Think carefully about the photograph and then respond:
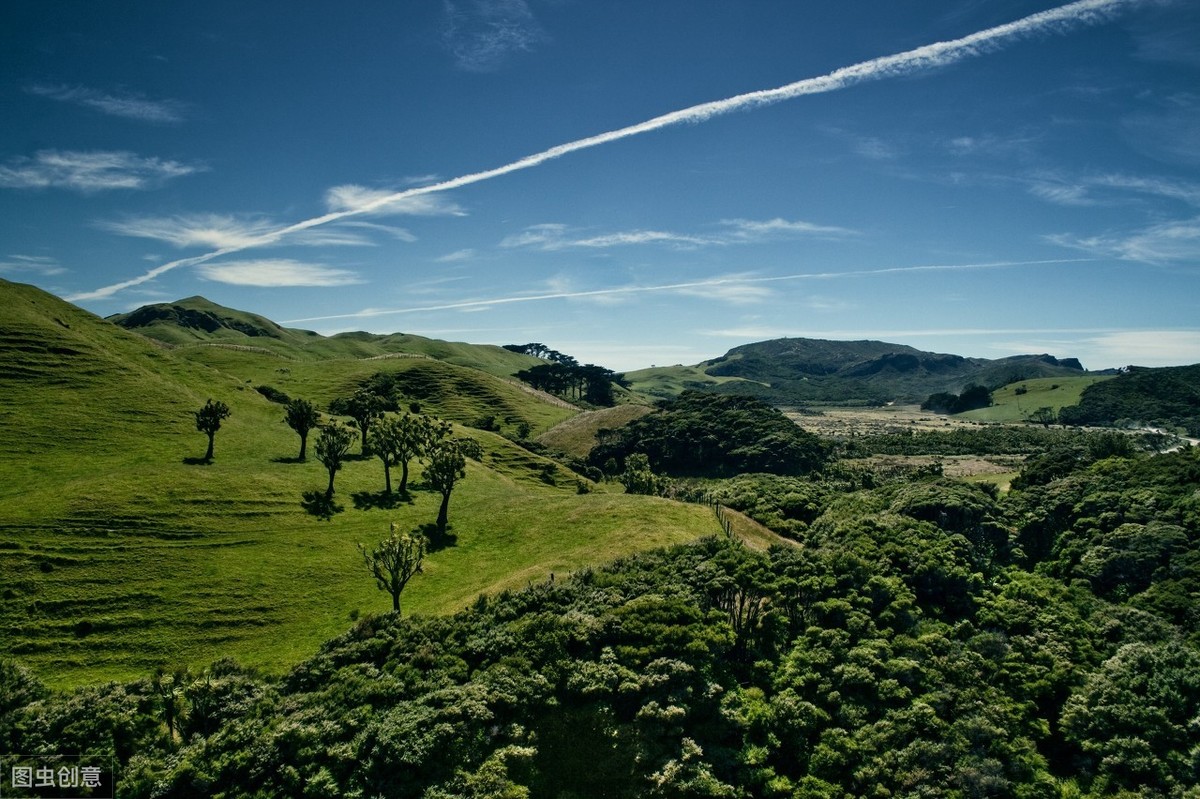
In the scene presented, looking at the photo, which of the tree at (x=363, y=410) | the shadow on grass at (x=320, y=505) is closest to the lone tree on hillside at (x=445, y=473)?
the shadow on grass at (x=320, y=505)

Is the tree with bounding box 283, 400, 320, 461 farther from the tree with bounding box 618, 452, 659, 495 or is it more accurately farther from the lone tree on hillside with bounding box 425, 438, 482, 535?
the tree with bounding box 618, 452, 659, 495

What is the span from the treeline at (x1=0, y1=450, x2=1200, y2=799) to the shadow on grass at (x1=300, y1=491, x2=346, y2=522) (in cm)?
3622

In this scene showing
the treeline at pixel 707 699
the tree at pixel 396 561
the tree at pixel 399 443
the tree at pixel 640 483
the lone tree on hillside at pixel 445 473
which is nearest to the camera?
the treeline at pixel 707 699

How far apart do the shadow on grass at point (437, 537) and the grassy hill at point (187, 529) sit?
3.06ft

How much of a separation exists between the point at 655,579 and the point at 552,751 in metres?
19.9

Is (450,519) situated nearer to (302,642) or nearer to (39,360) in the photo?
(302,642)

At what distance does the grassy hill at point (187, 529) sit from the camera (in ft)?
179

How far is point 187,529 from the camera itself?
69.9 m

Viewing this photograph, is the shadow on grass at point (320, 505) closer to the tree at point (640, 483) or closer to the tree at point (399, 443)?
the tree at point (399, 443)

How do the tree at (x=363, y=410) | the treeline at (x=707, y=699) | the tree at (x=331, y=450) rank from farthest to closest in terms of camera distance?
the tree at (x=363, y=410) → the tree at (x=331, y=450) → the treeline at (x=707, y=699)

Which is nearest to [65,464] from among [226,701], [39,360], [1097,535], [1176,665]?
[39,360]

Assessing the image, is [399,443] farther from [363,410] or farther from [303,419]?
[363,410]

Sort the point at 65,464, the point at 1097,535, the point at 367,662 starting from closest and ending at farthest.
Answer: the point at 367,662 < the point at 1097,535 < the point at 65,464

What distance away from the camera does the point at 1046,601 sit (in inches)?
2206
